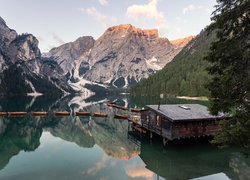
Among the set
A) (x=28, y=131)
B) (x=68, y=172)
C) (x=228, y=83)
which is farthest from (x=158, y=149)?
(x=28, y=131)

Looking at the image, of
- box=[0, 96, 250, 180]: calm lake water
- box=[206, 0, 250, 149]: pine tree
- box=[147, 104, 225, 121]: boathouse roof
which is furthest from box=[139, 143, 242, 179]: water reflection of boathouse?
box=[206, 0, 250, 149]: pine tree

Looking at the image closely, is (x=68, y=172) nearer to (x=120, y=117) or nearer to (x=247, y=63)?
(x=247, y=63)

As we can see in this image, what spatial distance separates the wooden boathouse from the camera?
145 feet

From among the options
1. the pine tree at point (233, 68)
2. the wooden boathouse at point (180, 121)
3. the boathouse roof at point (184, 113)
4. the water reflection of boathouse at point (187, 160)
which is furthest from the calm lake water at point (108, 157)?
the pine tree at point (233, 68)

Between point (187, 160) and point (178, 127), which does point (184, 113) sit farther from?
point (187, 160)

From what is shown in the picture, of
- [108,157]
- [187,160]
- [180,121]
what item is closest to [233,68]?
[187,160]

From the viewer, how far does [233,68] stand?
18219 millimetres

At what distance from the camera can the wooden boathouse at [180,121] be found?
4406 cm

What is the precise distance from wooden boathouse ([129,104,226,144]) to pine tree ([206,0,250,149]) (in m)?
24.2

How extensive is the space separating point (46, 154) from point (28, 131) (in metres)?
23.3

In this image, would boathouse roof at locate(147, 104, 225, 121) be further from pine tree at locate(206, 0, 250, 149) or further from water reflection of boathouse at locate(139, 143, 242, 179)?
pine tree at locate(206, 0, 250, 149)

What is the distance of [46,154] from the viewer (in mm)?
42781

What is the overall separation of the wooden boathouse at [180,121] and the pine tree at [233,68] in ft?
79.6

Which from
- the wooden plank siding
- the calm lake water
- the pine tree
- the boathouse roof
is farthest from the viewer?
the boathouse roof
